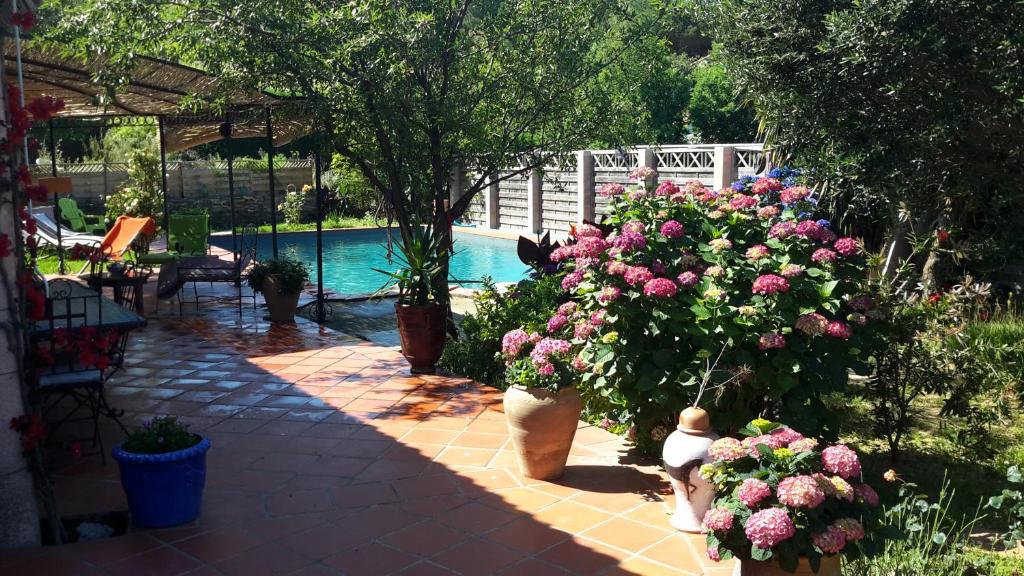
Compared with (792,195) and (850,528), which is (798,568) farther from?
(792,195)

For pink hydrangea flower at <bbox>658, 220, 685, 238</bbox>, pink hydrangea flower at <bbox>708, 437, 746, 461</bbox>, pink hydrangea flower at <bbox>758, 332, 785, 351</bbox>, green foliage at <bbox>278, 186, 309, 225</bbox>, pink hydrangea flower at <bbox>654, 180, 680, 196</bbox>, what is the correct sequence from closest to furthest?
pink hydrangea flower at <bbox>708, 437, 746, 461</bbox> → pink hydrangea flower at <bbox>758, 332, 785, 351</bbox> → pink hydrangea flower at <bbox>658, 220, 685, 238</bbox> → pink hydrangea flower at <bbox>654, 180, 680, 196</bbox> → green foliage at <bbox>278, 186, 309, 225</bbox>

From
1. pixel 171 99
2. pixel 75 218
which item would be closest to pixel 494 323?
pixel 171 99

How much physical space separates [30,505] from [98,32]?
4.77 meters

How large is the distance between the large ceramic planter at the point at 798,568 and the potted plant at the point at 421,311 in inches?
177

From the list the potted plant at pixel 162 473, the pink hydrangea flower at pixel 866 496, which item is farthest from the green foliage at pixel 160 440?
the pink hydrangea flower at pixel 866 496

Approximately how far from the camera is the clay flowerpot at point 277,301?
9.61m

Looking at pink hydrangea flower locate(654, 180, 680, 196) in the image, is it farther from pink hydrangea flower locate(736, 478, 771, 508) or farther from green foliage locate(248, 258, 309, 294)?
green foliage locate(248, 258, 309, 294)

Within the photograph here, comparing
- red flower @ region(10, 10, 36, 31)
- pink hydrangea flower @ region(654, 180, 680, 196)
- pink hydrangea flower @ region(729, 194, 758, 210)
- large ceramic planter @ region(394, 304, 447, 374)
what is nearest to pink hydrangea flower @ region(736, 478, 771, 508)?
pink hydrangea flower @ region(729, 194, 758, 210)

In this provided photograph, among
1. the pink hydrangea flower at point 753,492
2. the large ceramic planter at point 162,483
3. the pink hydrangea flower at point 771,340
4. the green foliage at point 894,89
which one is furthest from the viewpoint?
the green foliage at point 894,89

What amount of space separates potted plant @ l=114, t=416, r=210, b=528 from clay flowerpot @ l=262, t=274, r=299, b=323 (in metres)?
5.40

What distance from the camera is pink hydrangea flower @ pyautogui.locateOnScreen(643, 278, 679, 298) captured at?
4383 mm

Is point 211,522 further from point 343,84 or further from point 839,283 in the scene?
point 343,84

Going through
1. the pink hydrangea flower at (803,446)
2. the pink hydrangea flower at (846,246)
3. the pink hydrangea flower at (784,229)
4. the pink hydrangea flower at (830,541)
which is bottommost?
the pink hydrangea flower at (830,541)

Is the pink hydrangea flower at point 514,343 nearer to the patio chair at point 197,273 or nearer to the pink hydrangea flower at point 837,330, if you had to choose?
the pink hydrangea flower at point 837,330
